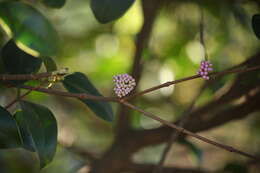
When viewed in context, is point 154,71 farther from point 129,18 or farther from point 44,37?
point 44,37

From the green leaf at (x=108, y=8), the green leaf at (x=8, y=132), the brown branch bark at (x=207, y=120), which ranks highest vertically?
the green leaf at (x=108, y=8)

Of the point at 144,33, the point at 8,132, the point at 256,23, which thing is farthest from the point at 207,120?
the point at 8,132

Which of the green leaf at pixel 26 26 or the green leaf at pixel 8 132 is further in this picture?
the green leaf at pixel 26 26

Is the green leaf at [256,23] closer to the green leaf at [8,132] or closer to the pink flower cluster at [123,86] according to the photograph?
the pink flower cluster at [123,86]

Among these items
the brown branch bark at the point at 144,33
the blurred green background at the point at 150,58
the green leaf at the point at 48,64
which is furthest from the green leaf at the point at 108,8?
the blurred green background at the point at 150,58

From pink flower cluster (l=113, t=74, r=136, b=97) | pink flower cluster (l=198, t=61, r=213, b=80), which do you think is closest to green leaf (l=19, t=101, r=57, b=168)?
pink flower cluster (l=113, t=74, r=136, b=97)
